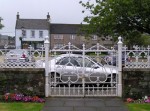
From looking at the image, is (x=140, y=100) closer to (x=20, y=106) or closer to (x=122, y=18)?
(x=20, y=106)

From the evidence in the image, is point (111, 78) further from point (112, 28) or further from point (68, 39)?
point (68, 39)

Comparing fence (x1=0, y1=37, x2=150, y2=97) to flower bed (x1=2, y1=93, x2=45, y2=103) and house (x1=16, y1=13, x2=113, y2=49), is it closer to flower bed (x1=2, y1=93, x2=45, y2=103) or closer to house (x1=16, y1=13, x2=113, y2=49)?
flower bed (x1=2, y1=93, x2=45, y2=103)

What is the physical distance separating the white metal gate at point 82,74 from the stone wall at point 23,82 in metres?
0.39

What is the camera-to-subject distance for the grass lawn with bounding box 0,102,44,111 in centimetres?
1130

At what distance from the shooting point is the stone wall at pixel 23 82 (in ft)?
43.4

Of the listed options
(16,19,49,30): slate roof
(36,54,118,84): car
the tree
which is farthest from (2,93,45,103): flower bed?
(16,19,49,30): slate roof

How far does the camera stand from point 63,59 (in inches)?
552

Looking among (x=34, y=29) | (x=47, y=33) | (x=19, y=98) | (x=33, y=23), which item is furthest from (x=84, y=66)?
(x=33, y=23)

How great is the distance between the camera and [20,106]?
11.8 meters

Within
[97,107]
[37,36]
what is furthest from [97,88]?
[37,36]

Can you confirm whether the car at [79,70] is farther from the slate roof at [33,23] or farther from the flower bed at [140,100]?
the slate roof at [33,23]

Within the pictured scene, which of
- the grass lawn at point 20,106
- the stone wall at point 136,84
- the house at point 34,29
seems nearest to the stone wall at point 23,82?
the grass lawn at point 20,106

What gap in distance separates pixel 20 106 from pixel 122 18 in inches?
493

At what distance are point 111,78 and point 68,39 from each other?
77.6m
